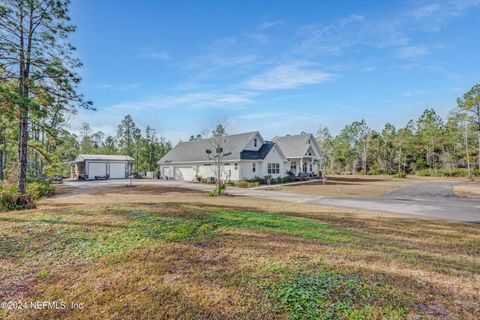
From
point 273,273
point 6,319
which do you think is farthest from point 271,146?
point 6,319

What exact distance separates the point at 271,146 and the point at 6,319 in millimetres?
27800

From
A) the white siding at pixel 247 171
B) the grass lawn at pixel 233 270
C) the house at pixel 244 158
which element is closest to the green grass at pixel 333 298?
the grass lawn at pixel 233 270

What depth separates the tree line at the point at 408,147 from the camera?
42.2 m

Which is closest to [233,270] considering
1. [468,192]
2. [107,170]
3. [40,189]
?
[40,189]

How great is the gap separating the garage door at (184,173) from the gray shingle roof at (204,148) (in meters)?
1.29

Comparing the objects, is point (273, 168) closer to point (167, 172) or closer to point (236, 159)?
point (236, 159)

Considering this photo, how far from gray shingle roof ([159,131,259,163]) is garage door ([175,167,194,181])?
4.23 feet

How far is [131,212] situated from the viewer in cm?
869

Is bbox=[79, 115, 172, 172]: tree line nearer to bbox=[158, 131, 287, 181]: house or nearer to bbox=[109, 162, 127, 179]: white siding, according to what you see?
bbox=[109, 162, 127, 179]: white siding

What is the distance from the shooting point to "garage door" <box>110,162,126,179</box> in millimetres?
38875

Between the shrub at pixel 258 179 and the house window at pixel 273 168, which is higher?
the house window at pixel 273 168

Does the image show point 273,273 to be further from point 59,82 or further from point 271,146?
point 271,146

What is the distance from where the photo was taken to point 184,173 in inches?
1350

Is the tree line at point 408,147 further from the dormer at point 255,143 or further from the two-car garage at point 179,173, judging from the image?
the two-car garage at point 179,173
